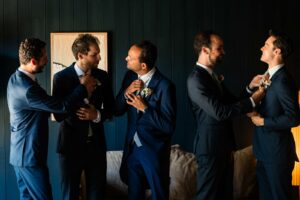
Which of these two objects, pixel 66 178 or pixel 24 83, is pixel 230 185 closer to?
pixel 66 178

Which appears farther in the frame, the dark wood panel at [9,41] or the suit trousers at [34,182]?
the dark wood panel at [9,41]

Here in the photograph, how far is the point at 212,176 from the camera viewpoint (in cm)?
263

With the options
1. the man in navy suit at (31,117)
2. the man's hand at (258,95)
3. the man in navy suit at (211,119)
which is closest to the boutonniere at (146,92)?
the man in navy suit at (211,119)

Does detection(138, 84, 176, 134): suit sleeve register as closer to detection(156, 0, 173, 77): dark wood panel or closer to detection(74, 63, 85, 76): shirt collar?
detection(74, 63, 85, 76): shirt collar

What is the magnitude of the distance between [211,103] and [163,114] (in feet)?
1.07

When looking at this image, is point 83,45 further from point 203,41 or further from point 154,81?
point 203,41

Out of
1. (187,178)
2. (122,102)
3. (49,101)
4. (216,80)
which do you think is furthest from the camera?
(187,178)

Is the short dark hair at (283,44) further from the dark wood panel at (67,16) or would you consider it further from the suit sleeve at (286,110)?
the dark wood panel at (67,16)

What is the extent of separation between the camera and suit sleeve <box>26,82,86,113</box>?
2492 mm

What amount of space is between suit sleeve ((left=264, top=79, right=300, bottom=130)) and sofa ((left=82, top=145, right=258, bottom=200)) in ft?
3.31

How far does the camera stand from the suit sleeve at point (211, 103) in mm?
2566

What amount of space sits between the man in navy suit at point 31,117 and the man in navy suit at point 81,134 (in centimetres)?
11

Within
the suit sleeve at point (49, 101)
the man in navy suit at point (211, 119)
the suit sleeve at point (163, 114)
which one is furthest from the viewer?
the suit sleeve at point (163, 114)

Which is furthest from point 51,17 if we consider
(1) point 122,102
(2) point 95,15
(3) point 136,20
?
(1) point 122,102
